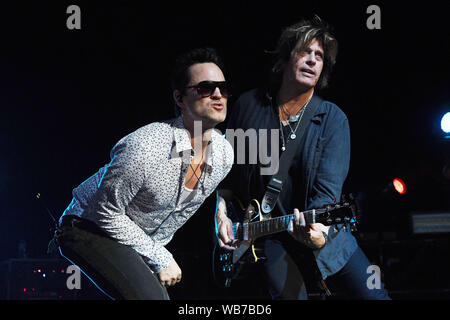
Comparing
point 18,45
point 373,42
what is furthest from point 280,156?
point 18,45

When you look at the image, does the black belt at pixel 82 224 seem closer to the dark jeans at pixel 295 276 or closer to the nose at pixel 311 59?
the dark jeans at pixel 295 276

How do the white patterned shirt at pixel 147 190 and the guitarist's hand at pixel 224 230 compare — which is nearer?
the white patterned shirt at pixel 147 190

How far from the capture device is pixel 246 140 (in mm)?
3842

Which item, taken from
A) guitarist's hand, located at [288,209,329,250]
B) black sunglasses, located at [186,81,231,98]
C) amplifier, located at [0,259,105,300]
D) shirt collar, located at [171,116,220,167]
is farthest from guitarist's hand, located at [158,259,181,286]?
amplifier, located at [0,259,105,300]

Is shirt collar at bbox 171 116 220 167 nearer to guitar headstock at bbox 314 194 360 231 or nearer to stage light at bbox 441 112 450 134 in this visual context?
guitar headstock at bbox 314 194 360 231

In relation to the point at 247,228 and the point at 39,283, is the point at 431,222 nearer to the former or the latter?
the point at 247,228

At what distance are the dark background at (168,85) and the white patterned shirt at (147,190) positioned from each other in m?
2.71

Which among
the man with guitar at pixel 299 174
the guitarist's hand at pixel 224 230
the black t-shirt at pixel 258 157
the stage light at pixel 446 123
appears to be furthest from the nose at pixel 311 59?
the stage light at pixel 446 123

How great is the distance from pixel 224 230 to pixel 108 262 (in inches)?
46.5

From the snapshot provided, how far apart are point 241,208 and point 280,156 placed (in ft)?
1.63

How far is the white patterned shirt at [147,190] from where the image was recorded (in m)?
2.81

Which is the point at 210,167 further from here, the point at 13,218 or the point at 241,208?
the point at 13,218

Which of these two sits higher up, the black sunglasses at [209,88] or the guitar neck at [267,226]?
the black sunglasses at [209,88]

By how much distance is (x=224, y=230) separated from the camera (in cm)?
377
